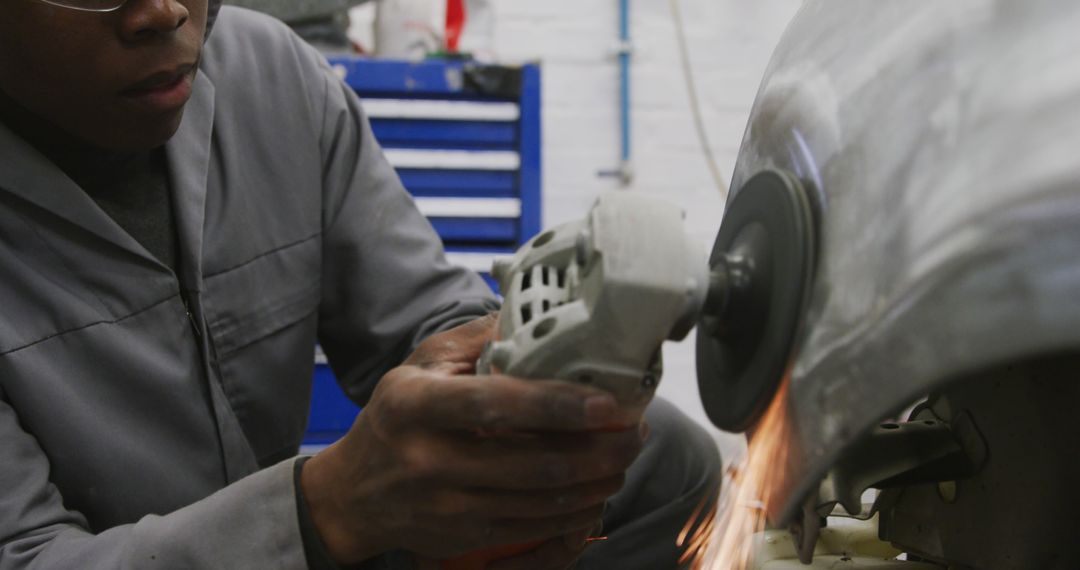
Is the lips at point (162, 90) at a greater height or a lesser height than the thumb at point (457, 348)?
greater

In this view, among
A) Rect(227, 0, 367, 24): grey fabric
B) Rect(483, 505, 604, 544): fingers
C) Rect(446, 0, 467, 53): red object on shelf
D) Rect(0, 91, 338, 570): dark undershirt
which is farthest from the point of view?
Rect(446, 0, 467, 53): red object on shelf

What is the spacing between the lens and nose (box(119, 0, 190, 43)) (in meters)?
0.69

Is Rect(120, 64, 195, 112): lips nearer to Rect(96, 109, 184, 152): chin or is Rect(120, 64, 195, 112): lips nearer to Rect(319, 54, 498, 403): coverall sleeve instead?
Rect(96, 109, 184, 152): chin

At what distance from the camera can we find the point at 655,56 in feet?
7.43

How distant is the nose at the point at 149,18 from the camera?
2.27ft

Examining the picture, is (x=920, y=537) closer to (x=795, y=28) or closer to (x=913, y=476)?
(x=913, y=476)

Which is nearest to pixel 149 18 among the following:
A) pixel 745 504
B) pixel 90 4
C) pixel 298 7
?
pixel 90 4

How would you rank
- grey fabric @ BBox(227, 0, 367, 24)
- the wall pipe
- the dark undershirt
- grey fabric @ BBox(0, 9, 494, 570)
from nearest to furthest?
1. grey fabric @ BBox(0, 9, 494, 570)
2. the dark undershirt
3. grey fabric @ BBox(227, 0, 367, 24)
4. the wall pipe

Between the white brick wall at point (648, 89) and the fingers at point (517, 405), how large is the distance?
174cm

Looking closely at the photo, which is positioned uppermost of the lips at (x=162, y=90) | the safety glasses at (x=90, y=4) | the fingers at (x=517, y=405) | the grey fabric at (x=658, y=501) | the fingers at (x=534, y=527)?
the safety glasses at (x=90, y=4)

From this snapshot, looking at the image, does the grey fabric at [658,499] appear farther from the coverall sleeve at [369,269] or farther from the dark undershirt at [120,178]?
the dark undershirt at [120,178]

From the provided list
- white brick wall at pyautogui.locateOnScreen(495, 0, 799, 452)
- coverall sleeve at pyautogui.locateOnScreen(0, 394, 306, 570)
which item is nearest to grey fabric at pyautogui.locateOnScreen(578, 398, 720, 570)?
coverall sleeve at pyautogui.locateOnScreen(0, 394, 306, 570)

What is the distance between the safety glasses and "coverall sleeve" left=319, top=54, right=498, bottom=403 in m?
0.36

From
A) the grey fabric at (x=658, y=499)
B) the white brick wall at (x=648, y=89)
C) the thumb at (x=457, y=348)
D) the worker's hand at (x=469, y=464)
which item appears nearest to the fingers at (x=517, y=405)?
the worker's hand at (x=469, y=464)
